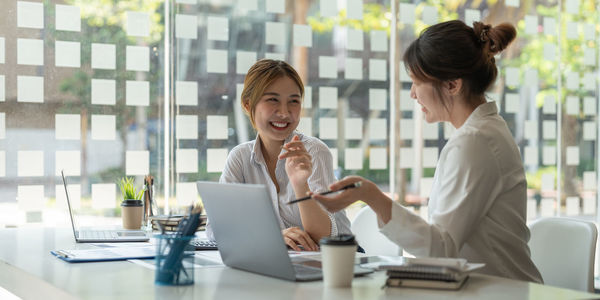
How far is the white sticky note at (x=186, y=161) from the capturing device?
4121mm

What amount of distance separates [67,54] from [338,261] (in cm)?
280

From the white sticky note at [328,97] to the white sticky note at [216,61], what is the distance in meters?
0.67

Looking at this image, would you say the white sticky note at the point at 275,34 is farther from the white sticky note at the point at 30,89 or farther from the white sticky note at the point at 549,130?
the white sticky note at the point at 549,130

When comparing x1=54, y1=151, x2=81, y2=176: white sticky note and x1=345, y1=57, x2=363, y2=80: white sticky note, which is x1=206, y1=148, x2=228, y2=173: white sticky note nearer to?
x1=54, y1=151, x2=81, y2=176: white sticky note

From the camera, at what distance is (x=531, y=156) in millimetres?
5180

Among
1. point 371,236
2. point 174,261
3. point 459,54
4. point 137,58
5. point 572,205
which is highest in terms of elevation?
point 137,58

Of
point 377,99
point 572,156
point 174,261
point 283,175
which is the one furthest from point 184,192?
point 572,156

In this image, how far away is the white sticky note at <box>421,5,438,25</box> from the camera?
15.5ft

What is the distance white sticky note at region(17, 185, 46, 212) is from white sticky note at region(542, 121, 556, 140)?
355cm

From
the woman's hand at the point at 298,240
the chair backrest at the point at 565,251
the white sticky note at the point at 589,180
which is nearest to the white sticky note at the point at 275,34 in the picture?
the woman's hand at the point at 298,240

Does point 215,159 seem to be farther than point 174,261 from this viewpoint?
Yes

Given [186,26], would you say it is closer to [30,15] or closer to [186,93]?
[186,93]

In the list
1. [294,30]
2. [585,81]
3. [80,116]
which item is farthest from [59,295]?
[585,81]

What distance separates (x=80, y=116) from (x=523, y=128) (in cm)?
314
